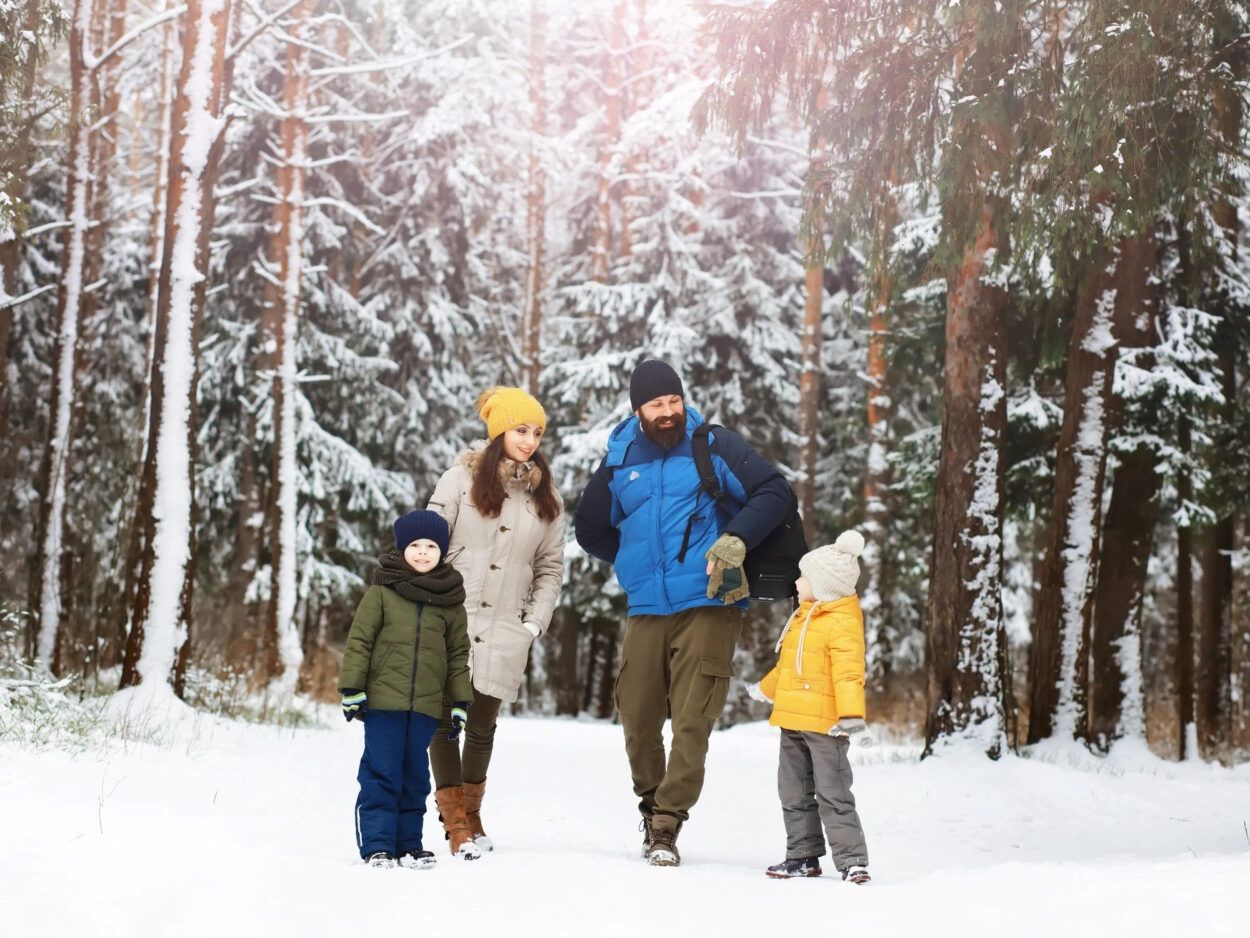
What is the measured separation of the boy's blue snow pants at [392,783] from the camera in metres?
5.14

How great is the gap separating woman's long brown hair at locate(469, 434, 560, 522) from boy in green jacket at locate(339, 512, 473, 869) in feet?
1.57

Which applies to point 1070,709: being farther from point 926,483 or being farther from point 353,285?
point 353,285

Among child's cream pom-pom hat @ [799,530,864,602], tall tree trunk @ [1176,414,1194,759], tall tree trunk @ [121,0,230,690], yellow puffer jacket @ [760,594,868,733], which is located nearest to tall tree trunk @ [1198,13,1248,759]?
tall tree trunk @ [1176,414,1194,759]

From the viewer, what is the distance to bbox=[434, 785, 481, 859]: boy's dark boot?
5.47 meters

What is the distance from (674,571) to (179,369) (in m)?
6.54

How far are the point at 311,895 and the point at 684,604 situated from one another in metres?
2.07

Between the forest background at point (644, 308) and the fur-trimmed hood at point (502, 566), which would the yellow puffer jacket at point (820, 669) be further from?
the forest background at point (644, 308)

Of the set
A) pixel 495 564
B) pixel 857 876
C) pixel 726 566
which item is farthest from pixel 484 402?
pixel 857 876

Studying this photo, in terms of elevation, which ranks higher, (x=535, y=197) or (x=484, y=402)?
(x=535, y=197)

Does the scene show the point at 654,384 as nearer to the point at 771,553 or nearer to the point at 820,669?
the point at 771,553

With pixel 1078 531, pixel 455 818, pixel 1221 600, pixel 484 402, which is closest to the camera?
pixel 455 818

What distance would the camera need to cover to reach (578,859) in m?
5.34

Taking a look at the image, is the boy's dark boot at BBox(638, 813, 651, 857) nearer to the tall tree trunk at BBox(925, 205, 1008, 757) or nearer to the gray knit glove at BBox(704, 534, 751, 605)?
the gray knit glove at BBox(704, 534, 751, 605)

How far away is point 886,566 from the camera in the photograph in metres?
21.1
